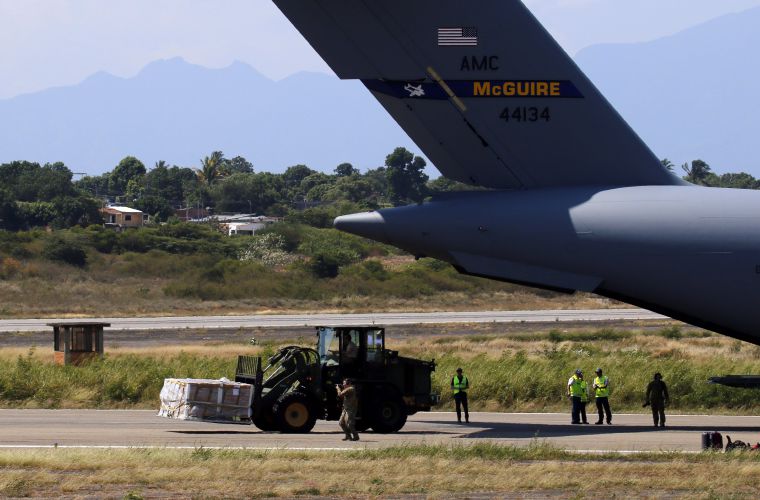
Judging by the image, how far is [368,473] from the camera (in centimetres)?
1975

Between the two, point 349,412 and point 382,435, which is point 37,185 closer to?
point 382,435

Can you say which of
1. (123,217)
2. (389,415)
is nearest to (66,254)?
(123,217)

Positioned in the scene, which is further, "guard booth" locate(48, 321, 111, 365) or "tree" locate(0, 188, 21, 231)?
"tree" locate(0, 188, 21, 231)

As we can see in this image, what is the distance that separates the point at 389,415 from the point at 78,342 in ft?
58.8

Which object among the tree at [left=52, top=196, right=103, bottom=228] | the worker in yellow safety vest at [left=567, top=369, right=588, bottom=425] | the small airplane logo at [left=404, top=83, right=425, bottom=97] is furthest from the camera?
the tree at [left=52, top=196, right=103, bottom=228]

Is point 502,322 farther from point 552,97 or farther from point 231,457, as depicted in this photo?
point 231,457

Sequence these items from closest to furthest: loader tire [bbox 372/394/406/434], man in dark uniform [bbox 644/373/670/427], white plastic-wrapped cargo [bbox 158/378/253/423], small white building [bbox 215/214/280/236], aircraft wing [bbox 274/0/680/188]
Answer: aircraft wing [bbox 274/0/680/188], white plastic-wrapped cargo [bbox 158/378/253/423], loader tire [bbox 372/394/406/434], man in dark uniform [bbox 644/373/670/427], small white building [bbox 215/214/280/236]

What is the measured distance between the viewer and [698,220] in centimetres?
2606

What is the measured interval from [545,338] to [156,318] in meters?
27.6

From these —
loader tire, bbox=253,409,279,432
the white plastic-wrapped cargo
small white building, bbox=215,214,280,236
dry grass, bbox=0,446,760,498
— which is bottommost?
dry grass, bbox=0,446,760,498

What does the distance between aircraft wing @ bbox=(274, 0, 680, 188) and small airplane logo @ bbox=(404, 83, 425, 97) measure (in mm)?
22

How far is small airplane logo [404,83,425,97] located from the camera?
2677 cm

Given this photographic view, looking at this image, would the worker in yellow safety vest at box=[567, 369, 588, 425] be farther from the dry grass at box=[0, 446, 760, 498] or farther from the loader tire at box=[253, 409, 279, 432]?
the dry grass at box=[0, 446, 760, 498]

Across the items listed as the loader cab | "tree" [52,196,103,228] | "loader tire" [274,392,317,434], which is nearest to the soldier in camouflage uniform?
"loader tire" [274,392,317,434]
